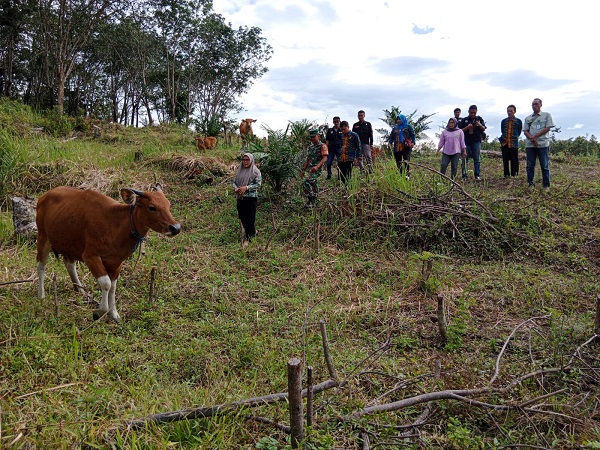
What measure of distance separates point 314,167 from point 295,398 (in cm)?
605

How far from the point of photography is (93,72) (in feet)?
101

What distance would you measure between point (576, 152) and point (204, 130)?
42.5 ft

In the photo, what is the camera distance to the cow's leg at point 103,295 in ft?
13.1

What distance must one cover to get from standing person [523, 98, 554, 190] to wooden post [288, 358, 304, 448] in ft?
25.7

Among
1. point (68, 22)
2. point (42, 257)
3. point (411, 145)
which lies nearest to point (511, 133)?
point (411, 145)

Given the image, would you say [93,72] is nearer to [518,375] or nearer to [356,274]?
[356,274]

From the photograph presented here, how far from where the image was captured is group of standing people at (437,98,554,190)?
8.23 meters

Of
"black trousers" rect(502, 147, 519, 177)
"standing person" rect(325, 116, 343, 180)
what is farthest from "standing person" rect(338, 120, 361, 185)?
"black trousers" rect(502, 147, 519, 177)

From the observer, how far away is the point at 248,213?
23.0 feet

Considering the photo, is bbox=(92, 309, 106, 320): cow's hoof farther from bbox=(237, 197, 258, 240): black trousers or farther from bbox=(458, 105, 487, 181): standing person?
bbox=(458, 105, 487, 181): standing person

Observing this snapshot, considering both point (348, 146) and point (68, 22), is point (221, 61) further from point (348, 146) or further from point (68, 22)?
point (348, 146)

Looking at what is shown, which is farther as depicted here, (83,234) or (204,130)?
(204,130)

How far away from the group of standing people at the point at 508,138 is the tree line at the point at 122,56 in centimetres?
1375

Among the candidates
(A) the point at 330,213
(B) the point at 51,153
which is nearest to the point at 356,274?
(A) the point at 330,213
